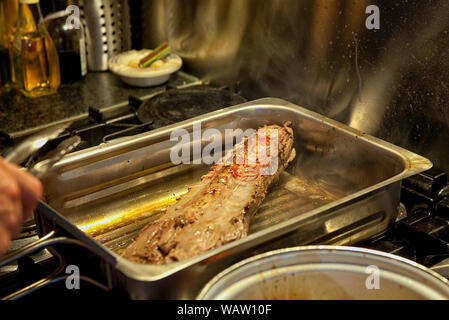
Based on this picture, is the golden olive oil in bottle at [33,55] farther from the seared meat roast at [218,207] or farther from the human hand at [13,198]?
the human hand at [13,198]

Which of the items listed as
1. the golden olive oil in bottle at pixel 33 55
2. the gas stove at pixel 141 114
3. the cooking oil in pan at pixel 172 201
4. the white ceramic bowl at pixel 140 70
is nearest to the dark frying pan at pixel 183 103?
the gas stove at pixel 141 114

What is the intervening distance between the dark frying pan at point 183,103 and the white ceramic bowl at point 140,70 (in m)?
0.16

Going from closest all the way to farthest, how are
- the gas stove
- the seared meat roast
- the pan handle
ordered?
the pan handle < the seared meat roast < the gas stove

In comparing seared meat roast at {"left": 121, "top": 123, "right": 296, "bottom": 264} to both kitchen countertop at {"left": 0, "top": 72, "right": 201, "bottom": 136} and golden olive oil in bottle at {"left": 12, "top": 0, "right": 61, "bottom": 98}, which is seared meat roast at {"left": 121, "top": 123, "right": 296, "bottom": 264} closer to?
kitchen countertop at {"left": 0, "top": 72, "right": 201, "bottom": 136}

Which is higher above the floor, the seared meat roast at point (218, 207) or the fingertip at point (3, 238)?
the fingertip at point (3, 238)

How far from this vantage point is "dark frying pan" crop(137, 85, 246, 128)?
6.34 ft

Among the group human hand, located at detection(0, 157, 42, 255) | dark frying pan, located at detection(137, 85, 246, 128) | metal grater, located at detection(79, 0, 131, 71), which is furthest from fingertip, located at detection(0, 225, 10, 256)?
metal grater, located at detection(79, 0, 131, 71)

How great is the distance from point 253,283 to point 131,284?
0.73 feet

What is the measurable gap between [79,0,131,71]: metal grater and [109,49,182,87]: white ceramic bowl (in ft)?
0.34

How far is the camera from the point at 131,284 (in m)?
1.04

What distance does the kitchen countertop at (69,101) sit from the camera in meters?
2.02

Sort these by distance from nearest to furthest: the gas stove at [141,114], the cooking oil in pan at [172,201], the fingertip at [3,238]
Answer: the fingertip at [3,238] < the cooking oil in pan at [172,201] < the gas stove at [141,114]

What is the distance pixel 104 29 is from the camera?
2389mm
